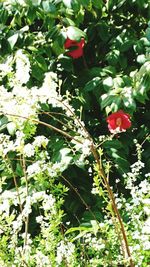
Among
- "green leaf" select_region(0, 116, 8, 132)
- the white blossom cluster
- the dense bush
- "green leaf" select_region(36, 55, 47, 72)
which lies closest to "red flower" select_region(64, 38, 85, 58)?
the dense bush

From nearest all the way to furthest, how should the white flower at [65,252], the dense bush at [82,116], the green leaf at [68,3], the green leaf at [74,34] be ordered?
the white flower at [65,252]
the dense bush at [82,116]
the green leaf at [68,3]
the green leaf at [74,34]

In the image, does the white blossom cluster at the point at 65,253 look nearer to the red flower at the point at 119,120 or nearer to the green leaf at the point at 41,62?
the red flower at the point at 119,120

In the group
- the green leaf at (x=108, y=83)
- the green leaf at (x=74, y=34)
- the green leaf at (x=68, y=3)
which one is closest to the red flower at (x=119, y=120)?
the green leaf at (x=108, y=83)

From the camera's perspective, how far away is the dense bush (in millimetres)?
2047

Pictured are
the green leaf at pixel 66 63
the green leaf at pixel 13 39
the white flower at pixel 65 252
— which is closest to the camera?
the white flower at pixel 65 252

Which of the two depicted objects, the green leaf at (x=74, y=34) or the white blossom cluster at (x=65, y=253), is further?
the green leaf at (x=74, y=34)

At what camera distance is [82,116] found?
8.48 ft

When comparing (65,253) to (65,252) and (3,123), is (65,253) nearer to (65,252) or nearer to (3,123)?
(65,252)

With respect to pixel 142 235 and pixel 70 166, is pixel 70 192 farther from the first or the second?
pixel 142 235

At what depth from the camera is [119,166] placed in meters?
2.45

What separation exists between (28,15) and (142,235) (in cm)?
96

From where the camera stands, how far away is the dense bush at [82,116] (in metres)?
2.05

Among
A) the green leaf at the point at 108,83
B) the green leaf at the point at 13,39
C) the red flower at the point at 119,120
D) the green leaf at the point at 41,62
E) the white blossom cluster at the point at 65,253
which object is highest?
the green leaf at the point at 13,39

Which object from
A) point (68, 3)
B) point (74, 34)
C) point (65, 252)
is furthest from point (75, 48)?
point (65, 252)
